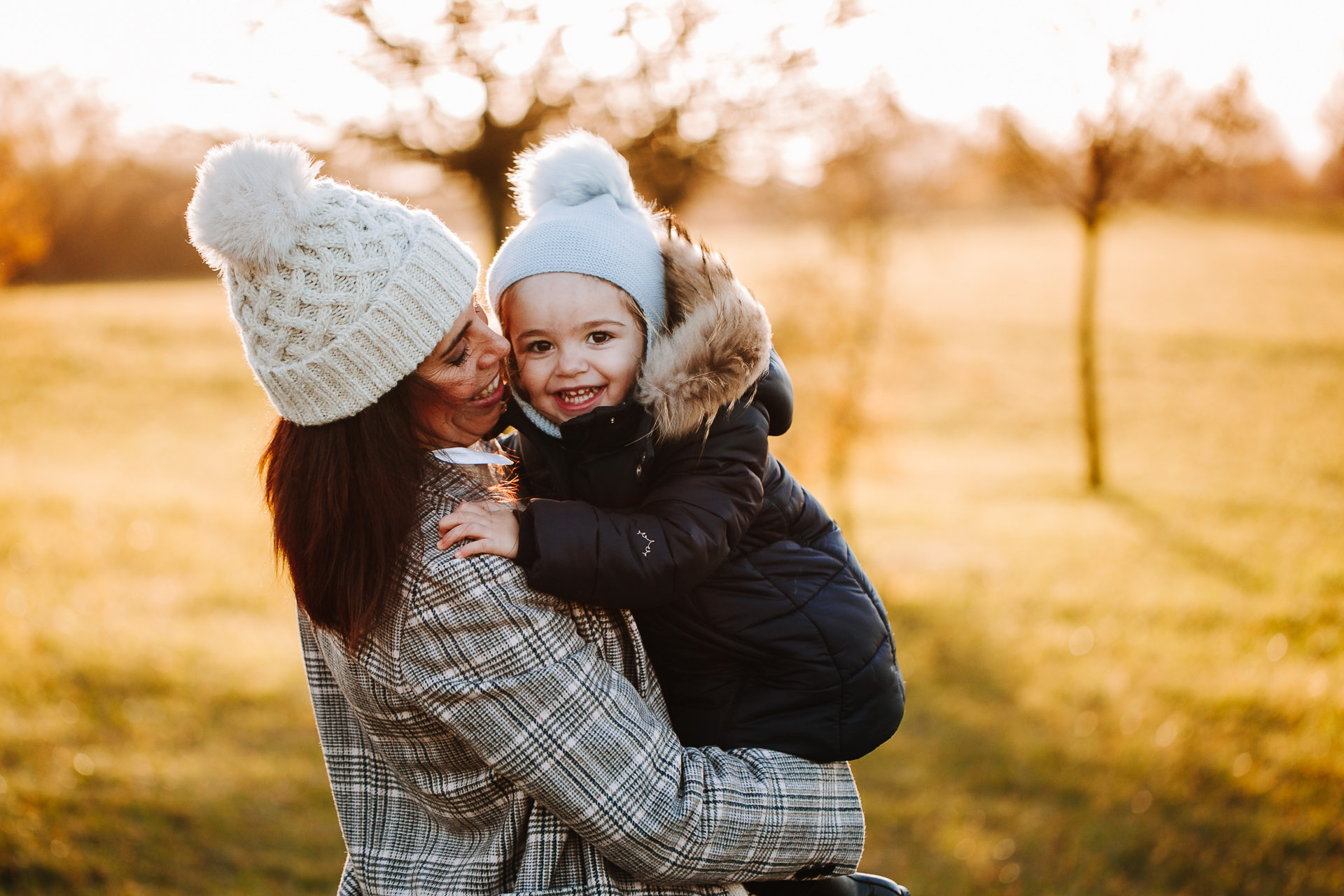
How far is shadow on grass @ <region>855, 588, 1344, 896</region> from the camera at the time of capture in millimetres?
3834

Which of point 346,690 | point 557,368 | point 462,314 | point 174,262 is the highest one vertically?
point 462,314

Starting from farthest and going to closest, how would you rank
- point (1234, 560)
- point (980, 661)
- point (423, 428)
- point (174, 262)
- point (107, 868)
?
point (174, 262) → point (1234, 560) → point (980, 661) → point (107, 868) → point (423, 428)

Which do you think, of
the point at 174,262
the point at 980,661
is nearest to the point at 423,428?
the point at 980,661

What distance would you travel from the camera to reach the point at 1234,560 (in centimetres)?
871

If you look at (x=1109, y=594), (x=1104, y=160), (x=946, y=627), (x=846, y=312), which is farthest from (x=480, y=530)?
(x=1104, y=160)

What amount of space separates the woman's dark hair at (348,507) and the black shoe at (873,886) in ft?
3.86

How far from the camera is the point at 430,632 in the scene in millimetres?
1458

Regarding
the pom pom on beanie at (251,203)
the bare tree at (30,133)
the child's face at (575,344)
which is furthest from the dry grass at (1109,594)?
the bare tree at (30,133)

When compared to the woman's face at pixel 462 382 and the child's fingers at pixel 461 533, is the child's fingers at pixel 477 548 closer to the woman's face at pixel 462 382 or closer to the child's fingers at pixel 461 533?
the child's fingers at pixel 461 533

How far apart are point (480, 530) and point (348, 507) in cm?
23

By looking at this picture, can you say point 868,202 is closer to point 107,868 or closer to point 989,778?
point 989,778

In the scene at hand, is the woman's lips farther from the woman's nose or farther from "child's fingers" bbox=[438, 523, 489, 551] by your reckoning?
"child's fingers" bbox=[438, 523, 489, 551]

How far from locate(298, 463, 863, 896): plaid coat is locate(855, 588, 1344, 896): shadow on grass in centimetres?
272

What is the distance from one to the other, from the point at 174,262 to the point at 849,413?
99.9 ft
